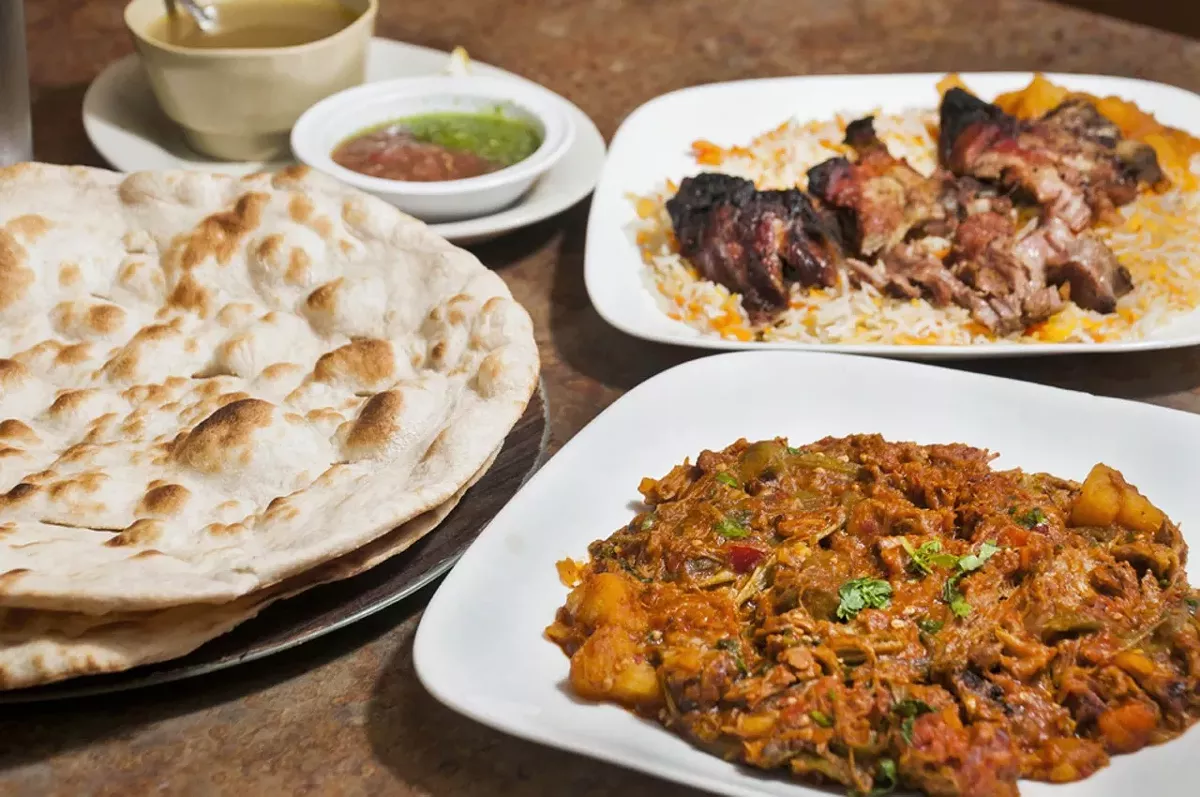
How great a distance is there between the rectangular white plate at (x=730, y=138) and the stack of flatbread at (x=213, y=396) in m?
0.51

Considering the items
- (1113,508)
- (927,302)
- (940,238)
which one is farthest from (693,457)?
(940,238)

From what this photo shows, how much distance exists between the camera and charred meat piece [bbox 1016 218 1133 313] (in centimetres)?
286

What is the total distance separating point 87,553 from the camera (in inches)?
70.6

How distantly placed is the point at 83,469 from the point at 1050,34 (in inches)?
154

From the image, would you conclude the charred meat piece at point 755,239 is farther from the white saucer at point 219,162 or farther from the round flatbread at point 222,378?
the round flatbread at point 222,378

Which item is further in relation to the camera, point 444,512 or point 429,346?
point 429,346

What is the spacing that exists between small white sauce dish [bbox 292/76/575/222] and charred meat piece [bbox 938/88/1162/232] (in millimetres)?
1114

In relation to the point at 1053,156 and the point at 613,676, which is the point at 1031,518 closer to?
the point at 613,676

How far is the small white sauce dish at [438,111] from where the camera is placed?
297 centimetres

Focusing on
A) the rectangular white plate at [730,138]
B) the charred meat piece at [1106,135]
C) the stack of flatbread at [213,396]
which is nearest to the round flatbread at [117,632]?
the stack of flatbread at [213,396]

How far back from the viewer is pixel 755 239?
2.89 meters

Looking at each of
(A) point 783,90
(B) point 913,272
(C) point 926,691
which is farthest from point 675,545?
(A) point 783,90

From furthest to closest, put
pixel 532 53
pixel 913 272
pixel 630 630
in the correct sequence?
pixel 532 53 → pixel 913 272 → pixel 630 630

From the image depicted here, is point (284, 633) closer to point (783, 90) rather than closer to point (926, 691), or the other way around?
point (926, 691)
